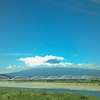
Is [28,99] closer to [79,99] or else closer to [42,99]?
[42,99]

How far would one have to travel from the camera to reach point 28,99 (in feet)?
50.3

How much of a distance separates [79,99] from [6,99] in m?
8.77

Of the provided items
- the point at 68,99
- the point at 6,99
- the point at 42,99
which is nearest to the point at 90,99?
the point at 68,99

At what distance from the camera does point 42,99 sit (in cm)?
1530

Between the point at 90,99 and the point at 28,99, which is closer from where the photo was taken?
the point at 28,99

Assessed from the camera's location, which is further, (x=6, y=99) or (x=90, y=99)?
(x=90, y=99)

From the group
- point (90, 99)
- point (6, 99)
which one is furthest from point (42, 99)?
point (90, 99)

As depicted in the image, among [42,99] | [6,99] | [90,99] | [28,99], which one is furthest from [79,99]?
[6,99]

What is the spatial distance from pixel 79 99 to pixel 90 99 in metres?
1.39

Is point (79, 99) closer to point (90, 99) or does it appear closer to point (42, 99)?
point (90, 99)

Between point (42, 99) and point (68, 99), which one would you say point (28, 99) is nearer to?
point (42, 99)

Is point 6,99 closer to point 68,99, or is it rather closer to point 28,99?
point 28,99

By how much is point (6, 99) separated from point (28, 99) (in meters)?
2.46

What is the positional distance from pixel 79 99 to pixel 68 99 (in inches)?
70.5
